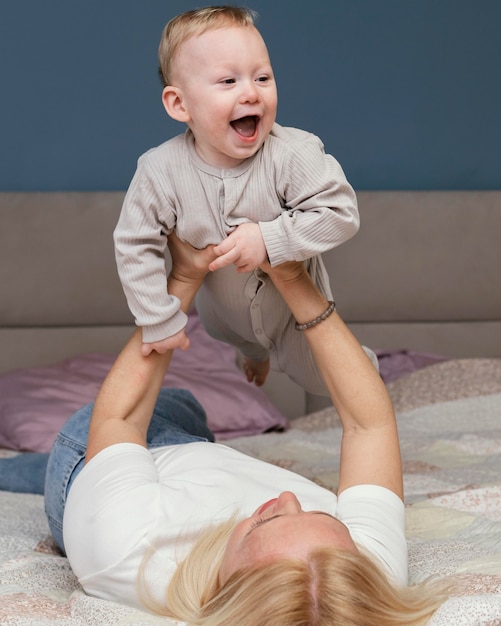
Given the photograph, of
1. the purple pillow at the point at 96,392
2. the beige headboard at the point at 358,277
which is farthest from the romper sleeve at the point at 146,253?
the beige headboard at the point at 358,277

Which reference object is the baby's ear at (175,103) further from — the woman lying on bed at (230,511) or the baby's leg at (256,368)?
the baby's leg at (256,368)

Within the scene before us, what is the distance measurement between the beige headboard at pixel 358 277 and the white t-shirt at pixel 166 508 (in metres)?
1.68

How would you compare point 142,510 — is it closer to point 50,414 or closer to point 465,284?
point 50,414

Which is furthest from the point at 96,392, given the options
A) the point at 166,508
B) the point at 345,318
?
the point at 166,508

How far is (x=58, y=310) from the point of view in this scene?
120 inches

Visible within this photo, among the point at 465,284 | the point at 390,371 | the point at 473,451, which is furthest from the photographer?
the point at 465,284

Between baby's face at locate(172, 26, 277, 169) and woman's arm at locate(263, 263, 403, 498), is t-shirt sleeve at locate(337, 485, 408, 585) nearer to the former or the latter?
woman's arm at locate(263, 263, 403, 498)

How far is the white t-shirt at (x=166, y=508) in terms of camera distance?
120cm

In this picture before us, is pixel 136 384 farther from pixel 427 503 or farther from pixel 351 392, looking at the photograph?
pixel 427 503

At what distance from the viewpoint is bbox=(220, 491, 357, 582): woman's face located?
42.1 inches

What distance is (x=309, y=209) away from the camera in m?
1.50

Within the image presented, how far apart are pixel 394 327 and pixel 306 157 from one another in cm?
172

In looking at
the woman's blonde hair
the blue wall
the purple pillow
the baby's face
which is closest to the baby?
the baby's face

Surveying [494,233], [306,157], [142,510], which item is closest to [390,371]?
[494,233]
